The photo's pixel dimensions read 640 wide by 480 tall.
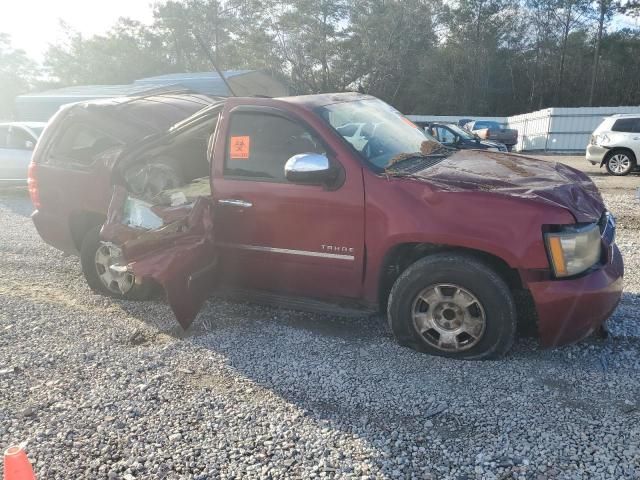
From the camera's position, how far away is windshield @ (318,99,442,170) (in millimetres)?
3711

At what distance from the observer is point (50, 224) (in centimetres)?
509

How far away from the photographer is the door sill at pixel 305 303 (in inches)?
144

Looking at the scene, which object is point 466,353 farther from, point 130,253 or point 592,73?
point 592,73

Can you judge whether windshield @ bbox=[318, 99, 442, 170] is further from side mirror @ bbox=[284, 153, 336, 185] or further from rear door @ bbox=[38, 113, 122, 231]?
rear door @ bbox=[38, 113, 122, 231]

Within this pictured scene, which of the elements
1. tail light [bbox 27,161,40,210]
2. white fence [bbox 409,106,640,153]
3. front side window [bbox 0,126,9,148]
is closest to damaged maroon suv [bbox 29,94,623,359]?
tail light [bbox 27,161,40,210]

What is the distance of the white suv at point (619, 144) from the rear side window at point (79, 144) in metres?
12.7

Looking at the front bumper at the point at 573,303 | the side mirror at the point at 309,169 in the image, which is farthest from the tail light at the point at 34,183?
the front bumper at the point at 573,303

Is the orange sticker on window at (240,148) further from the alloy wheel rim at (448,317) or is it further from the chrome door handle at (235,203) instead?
the alloy wheel rim at (448,317)

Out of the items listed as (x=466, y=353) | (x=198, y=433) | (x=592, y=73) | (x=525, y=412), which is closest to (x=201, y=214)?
(x=198, y=433)

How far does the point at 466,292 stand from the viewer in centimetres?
326

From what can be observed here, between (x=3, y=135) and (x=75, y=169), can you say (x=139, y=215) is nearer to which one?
(x=75, y=169)

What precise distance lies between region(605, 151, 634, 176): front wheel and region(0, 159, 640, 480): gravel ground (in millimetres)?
10240

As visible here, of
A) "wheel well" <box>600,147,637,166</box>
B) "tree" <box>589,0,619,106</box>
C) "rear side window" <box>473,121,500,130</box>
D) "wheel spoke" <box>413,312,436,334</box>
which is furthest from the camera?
"tree" <box>589,0,619,106</box>

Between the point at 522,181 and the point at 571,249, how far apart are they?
595 millimetres
